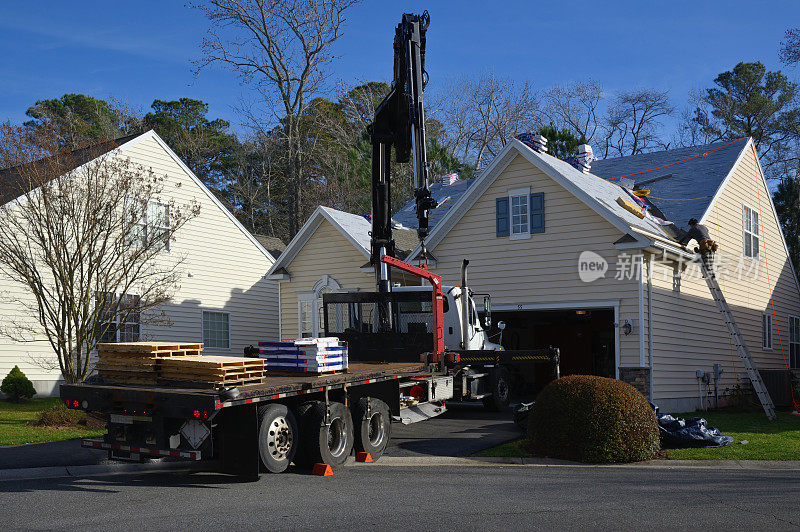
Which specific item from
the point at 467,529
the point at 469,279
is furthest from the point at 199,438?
the point at 469,279

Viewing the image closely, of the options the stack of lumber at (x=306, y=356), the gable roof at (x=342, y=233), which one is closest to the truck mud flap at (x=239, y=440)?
the stack of lumber at (x=306, y=356)

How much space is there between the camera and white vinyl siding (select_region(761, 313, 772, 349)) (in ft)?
82.8

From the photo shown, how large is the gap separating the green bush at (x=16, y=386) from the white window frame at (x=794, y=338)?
80.3ft

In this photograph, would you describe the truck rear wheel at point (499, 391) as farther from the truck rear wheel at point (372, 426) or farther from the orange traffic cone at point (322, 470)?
the orange traffic cone at point (322, 470)

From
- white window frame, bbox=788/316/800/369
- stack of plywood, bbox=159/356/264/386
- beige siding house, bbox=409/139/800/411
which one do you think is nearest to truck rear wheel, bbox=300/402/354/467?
stack of plywood, bbox=159/356/264/386

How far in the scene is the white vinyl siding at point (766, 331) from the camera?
82.8 feet

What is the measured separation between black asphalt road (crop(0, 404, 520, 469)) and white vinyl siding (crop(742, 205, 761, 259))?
464 inches

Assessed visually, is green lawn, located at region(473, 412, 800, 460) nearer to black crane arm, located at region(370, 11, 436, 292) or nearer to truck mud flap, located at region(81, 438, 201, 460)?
black crane arm, located at region(370, 11, 436, 292)

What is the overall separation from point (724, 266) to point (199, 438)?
1812 cm

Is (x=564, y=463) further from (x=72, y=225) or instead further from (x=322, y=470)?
(x=72, y=225)

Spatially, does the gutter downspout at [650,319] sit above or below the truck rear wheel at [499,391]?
above

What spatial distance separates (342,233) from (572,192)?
723cm

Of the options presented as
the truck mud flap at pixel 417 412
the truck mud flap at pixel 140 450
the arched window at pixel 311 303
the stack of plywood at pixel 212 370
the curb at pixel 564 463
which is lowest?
the curb at pixel 564 463

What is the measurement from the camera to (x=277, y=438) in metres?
9.71
